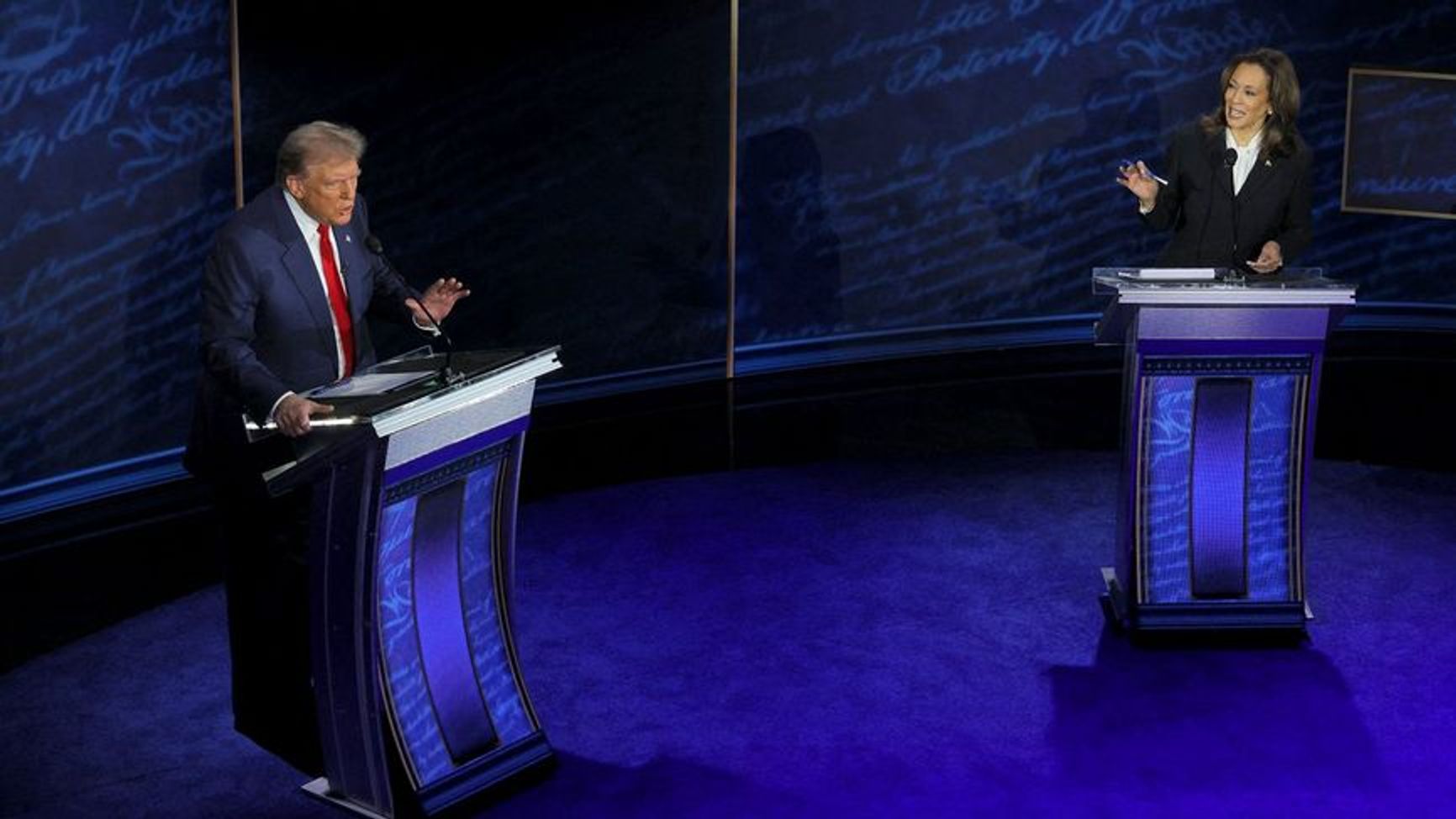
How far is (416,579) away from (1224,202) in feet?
8.89

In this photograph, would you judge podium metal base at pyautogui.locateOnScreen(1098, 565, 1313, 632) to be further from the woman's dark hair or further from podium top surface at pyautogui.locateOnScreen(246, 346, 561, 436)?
podium top surface at pyautogui.locateOnScreen(246, 346, 561, 436)

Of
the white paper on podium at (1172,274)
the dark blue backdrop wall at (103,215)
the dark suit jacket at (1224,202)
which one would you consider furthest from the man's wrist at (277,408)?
the dark suit jacket at (1224,202)

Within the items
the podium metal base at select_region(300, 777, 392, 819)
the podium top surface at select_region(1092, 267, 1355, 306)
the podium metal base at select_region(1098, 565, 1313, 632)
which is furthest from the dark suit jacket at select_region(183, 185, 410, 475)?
the podium metal base at select_region(1098, 565, 1313, 632)

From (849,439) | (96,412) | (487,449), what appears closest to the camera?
(487,449)

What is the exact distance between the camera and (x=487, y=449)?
3719 mm

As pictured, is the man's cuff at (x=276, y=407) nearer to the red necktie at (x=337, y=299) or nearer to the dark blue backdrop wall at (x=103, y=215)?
the red necktie at (x=337, y=299)

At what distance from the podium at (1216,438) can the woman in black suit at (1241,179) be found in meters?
0.40

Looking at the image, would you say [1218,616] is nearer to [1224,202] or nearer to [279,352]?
[1224,202]

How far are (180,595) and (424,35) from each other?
196 centimetres

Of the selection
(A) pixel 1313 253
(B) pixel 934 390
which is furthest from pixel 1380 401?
(B) pixel 934 390

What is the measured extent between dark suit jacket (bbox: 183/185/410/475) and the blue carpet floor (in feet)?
2.80

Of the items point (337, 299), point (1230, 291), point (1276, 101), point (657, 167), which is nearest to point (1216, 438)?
point (1230, 291)

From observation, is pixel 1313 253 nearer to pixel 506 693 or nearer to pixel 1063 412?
pixel 1063 412

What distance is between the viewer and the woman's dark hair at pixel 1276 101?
16.2ft
